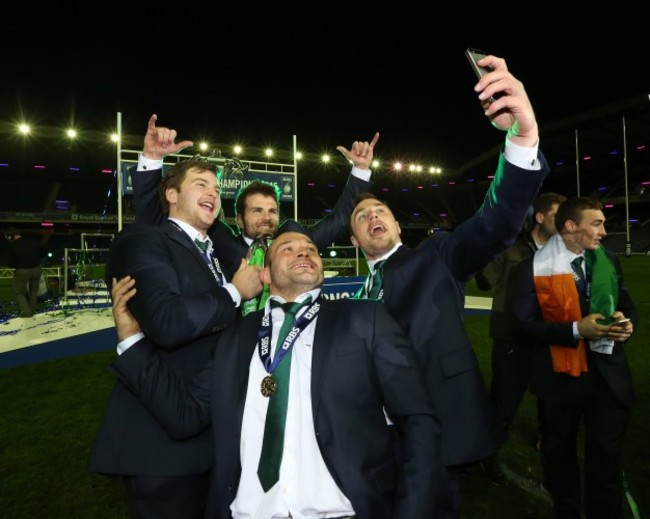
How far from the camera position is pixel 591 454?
2.56m

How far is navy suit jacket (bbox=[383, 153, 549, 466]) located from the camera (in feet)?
6.09

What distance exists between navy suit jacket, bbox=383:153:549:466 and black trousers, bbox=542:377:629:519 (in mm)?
939

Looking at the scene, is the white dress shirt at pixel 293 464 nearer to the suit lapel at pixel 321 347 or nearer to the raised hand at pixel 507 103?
the suit lapel at pixel 321 347

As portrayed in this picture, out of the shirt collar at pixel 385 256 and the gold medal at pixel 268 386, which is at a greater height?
the shirt collar at pixel 385 256

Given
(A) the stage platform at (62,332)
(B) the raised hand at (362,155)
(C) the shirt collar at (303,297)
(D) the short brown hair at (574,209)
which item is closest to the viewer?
(C) the shirt collar at (303,297)

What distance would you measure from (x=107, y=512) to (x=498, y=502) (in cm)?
285

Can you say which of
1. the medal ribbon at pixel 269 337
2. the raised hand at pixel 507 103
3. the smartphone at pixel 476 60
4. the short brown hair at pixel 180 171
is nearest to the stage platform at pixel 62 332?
the short brown hair at pixel 180 171

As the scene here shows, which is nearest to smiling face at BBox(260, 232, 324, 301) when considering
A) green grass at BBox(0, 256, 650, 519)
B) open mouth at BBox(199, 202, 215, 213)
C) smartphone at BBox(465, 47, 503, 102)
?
open mouth at BBox(199, 202, 215, 213)

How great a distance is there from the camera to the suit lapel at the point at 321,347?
1.66 m

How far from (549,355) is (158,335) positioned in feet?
7.74

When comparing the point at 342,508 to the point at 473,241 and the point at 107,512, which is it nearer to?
the point at 473,241

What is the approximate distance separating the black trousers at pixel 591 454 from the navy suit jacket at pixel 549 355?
53 millimetres

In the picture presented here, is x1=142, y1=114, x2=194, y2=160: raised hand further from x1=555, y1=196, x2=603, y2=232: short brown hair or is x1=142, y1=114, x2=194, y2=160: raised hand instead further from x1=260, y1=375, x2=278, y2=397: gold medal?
x1=555, y1=196, x2=603, y2=232: short brown hair

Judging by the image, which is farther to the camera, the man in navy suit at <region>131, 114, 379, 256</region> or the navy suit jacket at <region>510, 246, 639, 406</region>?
the man in navy suit at <region>131, 114, 379, 256</region>
